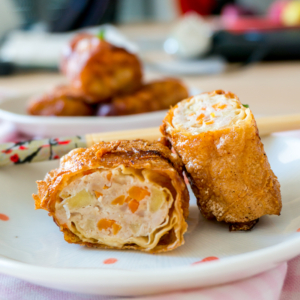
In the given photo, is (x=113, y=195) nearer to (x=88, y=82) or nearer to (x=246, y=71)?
(x=88, y=82)

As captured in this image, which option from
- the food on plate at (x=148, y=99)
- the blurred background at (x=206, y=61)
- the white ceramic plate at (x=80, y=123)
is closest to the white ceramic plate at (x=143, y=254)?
the white ceramic plate at (x=80, y=123)

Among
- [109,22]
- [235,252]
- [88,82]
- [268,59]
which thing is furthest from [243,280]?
[109,22]

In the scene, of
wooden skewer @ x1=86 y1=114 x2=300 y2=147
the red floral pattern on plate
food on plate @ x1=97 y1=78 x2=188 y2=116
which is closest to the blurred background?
food on plate @ x1=97 y1=78 x2=188 y2=116

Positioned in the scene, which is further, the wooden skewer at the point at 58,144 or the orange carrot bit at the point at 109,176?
the wooden skewer at the point at 58,144

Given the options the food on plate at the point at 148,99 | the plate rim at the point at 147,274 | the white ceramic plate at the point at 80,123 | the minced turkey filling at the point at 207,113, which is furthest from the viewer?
the food on plate at the point at 148,99

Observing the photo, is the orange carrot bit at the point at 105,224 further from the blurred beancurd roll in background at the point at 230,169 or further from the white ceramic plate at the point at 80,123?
the white ceramic plate at the point at 80,123

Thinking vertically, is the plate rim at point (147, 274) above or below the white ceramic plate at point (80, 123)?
above

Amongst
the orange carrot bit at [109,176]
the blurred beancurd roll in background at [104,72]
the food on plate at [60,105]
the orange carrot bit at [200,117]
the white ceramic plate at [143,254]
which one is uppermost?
the orange carrot bit at [200,117]
